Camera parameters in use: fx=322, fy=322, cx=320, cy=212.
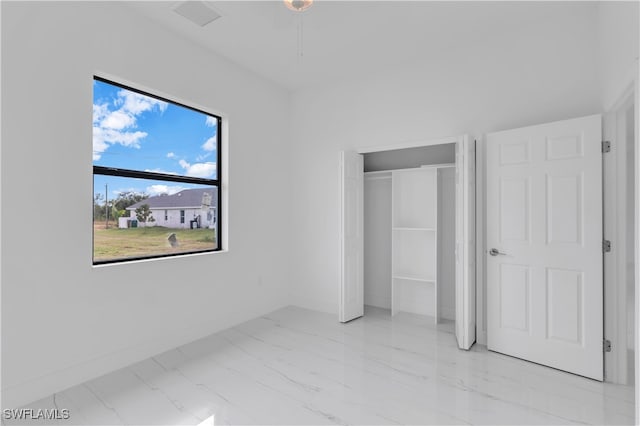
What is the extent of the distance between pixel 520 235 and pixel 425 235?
4.38ft

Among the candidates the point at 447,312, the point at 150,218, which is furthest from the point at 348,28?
the point at 447,312

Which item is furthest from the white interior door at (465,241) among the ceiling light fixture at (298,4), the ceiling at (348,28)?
the ceiling light fixture at (298,4)

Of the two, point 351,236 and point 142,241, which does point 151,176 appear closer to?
point 142,241

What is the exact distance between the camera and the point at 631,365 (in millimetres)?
2645

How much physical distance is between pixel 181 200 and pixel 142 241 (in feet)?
1.88

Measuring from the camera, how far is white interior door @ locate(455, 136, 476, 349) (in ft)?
10.0

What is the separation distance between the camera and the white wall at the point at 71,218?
2.14 metres

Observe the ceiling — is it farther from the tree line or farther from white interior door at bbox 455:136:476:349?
the tree line

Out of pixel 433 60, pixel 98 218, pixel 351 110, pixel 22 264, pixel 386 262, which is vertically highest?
pixel 433 60

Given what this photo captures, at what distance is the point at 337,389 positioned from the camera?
94.2 inches

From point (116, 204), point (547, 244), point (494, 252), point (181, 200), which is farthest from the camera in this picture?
point (181, 200)

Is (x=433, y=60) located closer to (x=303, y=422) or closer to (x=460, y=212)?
(x=460, y=212)

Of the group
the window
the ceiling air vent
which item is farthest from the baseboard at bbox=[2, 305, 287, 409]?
the ceiling air vent

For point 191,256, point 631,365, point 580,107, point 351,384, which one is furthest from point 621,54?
point 191,256
